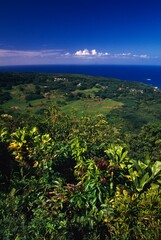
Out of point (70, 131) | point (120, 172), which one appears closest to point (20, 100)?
point (70, 131)

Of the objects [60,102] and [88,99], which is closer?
[60,102]

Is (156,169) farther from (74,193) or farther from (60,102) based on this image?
(60,102)

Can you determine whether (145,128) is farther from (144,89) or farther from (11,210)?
(144,89)

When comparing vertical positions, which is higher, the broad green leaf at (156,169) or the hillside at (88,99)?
the broad green leaf at (156,169)

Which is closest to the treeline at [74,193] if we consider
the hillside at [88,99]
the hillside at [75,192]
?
the hillside at [75,192]

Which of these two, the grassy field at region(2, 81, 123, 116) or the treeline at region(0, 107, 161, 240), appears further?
the grassy field at region(2, 81, 123, 116)

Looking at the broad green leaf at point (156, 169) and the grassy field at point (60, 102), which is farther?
the grassy field at point (60, 102)

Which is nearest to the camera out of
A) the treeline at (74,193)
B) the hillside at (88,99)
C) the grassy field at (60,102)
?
the treeline at (74,193)

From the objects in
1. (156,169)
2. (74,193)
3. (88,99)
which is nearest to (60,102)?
(88,99)

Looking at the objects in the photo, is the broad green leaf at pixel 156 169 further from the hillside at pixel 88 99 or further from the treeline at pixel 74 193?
the hillside at pixel 88 99

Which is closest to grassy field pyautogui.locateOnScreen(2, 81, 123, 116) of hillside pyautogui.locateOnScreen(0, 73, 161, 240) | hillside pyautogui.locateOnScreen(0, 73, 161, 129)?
hillside pyautogui.locateOnScreen(0, 73, 161, 129)

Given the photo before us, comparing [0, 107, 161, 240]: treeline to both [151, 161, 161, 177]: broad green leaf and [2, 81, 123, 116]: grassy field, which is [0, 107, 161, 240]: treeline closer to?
[151, 161, 161, 177]: broad green leaf
